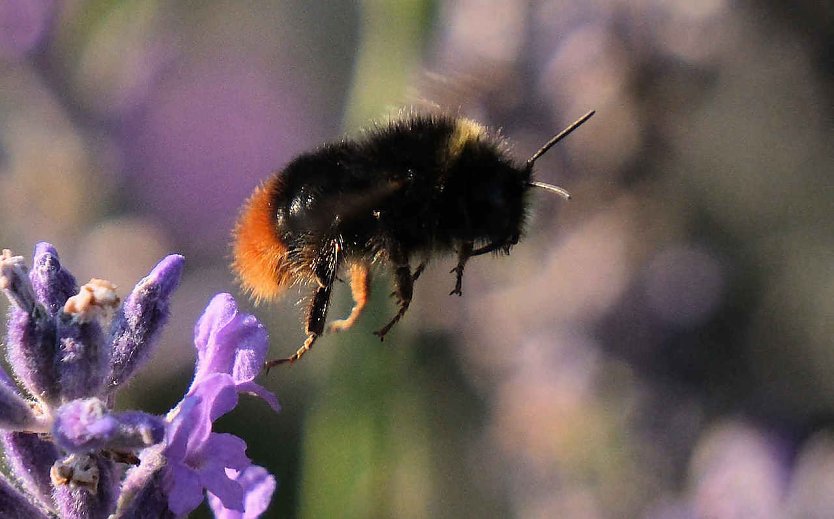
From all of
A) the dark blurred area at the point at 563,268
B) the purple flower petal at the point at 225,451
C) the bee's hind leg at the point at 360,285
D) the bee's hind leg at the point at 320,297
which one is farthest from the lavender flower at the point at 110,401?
the dark blurred area at the point at 563,268

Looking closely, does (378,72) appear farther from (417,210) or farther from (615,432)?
(615,432)

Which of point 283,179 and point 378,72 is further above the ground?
point 283,179

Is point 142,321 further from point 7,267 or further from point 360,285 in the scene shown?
point 360,285

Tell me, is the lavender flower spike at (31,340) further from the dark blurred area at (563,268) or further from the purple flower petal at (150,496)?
the dark blurred area at (563,268)

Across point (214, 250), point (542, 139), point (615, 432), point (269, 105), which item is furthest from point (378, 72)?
point (269, 105)

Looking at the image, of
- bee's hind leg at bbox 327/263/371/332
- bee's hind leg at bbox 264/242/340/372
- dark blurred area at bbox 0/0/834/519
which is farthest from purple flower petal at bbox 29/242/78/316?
dark blurred area at bbox 0/0/834/519

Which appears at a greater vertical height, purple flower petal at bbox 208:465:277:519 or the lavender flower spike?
the lavender flower spike

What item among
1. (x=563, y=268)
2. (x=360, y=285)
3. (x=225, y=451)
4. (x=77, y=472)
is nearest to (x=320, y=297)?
(x=360, y=285)

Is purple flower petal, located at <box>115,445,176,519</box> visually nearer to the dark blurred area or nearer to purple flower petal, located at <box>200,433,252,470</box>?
purple flower petal, located at <box>200,433,252,470</box>
